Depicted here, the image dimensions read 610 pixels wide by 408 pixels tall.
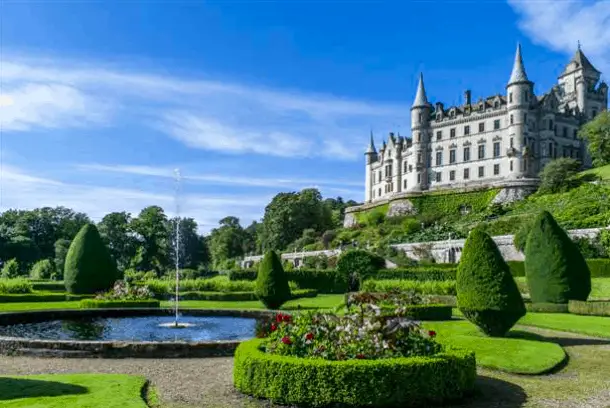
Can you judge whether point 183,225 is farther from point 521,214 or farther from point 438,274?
point 438,274

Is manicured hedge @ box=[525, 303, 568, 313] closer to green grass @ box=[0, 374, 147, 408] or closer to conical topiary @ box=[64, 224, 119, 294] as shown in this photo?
green grass @ box=[0, 374, 147, 408]

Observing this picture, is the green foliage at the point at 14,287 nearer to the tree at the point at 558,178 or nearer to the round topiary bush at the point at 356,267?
the round topiary bush at the point at 356,267

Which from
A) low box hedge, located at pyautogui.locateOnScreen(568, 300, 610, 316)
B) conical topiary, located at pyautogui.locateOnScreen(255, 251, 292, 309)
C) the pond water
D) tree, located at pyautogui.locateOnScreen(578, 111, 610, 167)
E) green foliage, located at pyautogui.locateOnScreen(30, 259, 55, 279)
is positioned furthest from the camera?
tree, located at pyautogui.locateOnScreen(578, 111, 610, 167)

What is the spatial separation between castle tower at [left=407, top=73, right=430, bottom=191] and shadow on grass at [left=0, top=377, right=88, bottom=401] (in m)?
74.1

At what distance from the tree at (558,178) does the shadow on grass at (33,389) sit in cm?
6303

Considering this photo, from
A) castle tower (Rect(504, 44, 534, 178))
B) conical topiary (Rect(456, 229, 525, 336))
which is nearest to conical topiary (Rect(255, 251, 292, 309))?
conical topiary (Rect(456, 229, 525, 336))

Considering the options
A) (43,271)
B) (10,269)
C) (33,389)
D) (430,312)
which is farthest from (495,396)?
(43,271)

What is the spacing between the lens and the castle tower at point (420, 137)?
8106 centimetres

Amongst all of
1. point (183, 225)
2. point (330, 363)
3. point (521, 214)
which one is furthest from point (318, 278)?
point (183, 225)

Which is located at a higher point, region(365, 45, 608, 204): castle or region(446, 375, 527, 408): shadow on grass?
region(365, 45, 608, 204): castle

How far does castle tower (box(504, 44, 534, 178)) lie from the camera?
70.9m

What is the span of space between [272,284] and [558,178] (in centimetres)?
5103

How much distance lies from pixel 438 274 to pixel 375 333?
2910cm

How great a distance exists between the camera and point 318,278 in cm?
4238
